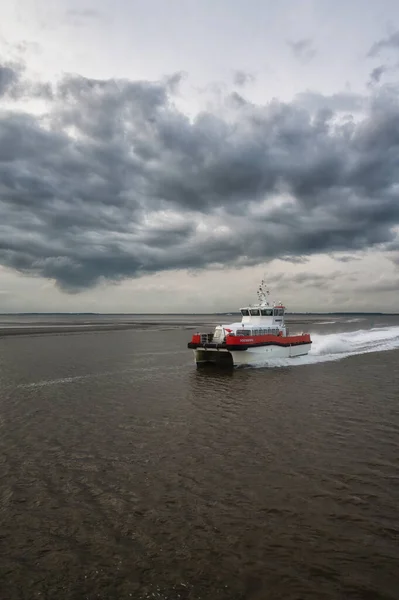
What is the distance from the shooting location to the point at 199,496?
425 inches

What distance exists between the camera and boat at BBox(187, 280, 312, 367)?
35156mm

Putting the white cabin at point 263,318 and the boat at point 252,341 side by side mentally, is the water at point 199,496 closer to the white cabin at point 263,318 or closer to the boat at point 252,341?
the boat at point 252,341

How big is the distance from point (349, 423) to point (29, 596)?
46.8 feet

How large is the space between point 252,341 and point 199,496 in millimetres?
25255

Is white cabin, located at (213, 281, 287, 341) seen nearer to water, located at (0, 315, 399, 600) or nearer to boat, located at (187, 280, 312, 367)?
boat, located at (187, 280, 312, 367)

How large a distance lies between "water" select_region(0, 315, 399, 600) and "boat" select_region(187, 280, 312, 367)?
11.6 m

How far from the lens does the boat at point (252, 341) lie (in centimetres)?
3516

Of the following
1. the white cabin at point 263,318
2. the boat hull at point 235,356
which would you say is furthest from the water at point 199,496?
the white cabin at point 263,318

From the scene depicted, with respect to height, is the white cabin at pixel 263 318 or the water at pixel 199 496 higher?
the white cabin at pixel 263 318

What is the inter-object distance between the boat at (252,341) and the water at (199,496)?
38.2ft

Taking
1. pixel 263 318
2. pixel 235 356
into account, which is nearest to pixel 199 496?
pixel 235 356

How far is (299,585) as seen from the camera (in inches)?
287

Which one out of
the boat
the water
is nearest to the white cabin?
the boat

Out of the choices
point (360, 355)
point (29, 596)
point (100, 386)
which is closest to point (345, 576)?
point (29, 596)
